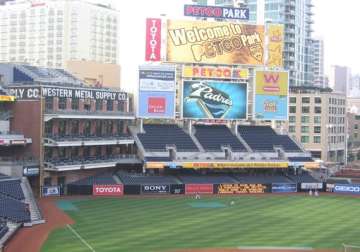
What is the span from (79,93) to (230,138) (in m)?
24.0

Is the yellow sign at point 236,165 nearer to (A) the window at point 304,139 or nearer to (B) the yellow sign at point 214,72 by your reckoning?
(B) the yellow sign at point 214,72

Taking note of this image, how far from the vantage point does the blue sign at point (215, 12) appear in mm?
78000

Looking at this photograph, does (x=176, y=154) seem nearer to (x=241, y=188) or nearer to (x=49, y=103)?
(x=241, y=188)

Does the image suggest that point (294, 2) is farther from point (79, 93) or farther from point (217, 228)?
point (217, 228)

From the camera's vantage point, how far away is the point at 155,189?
2803 inches

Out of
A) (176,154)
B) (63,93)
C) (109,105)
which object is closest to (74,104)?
(63,93)

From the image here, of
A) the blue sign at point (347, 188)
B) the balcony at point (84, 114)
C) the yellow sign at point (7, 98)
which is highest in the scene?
the yellow sign at point (7, 98)

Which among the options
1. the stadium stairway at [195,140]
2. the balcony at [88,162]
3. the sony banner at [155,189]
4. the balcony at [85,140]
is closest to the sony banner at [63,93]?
the balcony at [85,140]

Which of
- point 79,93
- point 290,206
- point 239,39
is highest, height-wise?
point 239,39

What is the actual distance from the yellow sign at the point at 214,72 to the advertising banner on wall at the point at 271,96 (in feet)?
8.26

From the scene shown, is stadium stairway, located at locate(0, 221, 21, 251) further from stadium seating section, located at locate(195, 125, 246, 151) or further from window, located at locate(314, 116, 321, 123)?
window, located at locate(314, 116, 321, 123)

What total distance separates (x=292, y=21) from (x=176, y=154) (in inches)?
4123

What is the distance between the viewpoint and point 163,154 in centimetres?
7594

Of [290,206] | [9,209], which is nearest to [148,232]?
[9,209]
